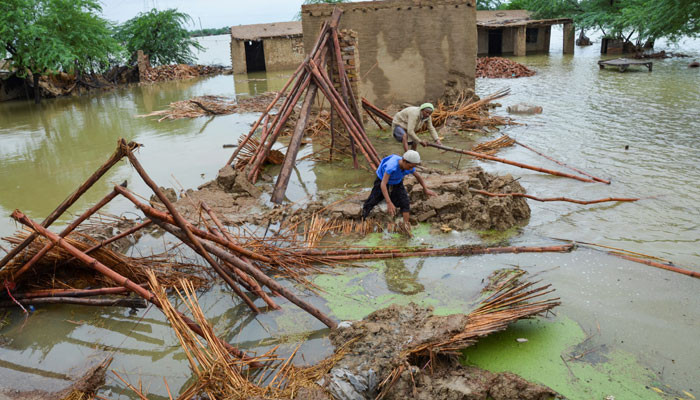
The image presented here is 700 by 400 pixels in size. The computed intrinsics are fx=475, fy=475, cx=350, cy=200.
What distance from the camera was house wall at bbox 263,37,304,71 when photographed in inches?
1040

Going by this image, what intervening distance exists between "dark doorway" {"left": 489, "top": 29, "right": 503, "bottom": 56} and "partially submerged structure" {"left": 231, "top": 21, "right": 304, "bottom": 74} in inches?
476

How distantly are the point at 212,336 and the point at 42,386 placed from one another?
4.60ft

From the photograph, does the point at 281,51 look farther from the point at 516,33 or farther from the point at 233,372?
the point at 233,372

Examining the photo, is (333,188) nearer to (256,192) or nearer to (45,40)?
(256,192)

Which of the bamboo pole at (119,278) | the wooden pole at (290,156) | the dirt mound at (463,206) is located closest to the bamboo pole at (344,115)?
the wooden pole at (290,156)

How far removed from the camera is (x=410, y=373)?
320 centimetres

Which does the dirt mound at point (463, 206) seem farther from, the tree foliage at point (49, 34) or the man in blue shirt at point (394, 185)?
the tree foliage at point (49, 34)

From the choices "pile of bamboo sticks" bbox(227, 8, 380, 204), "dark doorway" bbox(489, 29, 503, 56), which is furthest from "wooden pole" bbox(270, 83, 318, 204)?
"dark doorway" bbox(489, 29, 503, 56)

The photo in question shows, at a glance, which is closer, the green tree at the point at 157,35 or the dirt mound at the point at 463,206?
the dirt mound at the point at 463,206

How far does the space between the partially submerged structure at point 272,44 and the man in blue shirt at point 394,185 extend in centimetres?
2211

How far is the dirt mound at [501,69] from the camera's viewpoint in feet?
66.2

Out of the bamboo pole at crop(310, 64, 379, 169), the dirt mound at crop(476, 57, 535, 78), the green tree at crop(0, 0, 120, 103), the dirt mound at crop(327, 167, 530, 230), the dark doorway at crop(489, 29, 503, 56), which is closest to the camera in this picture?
the dirt mound at crop(327, 167, 530, 230)

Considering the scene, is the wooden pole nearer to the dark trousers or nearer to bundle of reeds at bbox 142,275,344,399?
the dark trousers

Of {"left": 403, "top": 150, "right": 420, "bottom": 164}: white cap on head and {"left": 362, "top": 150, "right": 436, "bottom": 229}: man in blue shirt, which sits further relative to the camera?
{"left": 362, "top": 150, "right": 436, "bottom": 229}: man in blue shirt
